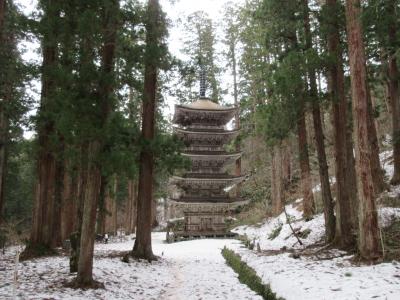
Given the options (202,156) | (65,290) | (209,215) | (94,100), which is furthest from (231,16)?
(65,290)

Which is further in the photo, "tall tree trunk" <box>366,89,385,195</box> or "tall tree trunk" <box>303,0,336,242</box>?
"tall tree trunk" <box>366,89,385,195</box>

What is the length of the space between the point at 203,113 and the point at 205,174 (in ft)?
15.7

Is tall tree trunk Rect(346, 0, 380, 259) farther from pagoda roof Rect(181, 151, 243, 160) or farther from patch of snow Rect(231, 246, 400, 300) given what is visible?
pagoda roof Rect(181, 151, 243, 160)

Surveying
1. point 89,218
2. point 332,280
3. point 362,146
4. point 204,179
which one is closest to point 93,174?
point 89,218

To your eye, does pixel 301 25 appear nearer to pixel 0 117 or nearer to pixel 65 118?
pixel 65 118

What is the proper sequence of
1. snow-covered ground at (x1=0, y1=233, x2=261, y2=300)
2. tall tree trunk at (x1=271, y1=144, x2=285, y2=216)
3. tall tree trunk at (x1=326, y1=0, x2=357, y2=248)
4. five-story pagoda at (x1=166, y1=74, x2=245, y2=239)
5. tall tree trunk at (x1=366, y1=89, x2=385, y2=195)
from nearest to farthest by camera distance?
snow-covered ground at (x1=0, y1=233, x2=261, y2=300), tall tree trunk at (x1=326, y1=0, x2=357, y2=248), tall tree trunk at (x1=366, y1=89, x2=385, y2=195), tall tree trunk at (x1=271, y1=144, x2=285, y2=216), five-story pagoda at (x1=166, y1=74, x2=245, y2=239)

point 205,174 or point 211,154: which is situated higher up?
point 211,154

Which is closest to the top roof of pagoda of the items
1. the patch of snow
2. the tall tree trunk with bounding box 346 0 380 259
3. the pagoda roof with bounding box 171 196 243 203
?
the pagoda roof with bounding box 171 196 243 203

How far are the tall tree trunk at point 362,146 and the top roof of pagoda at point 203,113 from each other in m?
19.6

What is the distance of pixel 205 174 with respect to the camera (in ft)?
93.6

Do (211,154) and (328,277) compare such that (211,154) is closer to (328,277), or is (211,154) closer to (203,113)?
(203,113)

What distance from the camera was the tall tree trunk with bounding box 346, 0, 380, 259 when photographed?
855 centimetres

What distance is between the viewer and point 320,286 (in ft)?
22.8

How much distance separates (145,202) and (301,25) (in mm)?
7963
